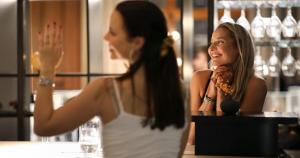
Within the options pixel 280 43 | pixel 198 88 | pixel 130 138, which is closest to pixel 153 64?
pixel 130 138

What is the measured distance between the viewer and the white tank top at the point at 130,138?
5.74 ft

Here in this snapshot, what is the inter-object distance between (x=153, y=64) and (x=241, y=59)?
1061 millimetres

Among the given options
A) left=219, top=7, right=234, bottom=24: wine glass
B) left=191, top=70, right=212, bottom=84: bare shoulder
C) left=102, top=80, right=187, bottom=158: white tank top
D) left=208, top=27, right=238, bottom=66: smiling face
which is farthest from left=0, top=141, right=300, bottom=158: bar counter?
left=219, top=7, right=234, bottom=24: wine glass

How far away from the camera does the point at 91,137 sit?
283cm

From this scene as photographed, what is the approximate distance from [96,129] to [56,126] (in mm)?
1075

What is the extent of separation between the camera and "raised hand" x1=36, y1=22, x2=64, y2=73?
6.00 feet

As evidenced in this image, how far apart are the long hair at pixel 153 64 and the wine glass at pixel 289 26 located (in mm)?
2594

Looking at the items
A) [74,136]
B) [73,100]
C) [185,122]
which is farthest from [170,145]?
[74,136]

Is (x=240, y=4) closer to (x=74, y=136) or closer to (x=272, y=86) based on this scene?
(x=272, y=86)

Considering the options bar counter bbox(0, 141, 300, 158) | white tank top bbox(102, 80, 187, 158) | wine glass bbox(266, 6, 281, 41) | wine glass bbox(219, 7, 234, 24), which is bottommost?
bar counter bbox(0, 141, 300, 158)

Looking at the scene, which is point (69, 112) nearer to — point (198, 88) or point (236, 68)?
point (236, 68)

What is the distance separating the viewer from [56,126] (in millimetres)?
1760

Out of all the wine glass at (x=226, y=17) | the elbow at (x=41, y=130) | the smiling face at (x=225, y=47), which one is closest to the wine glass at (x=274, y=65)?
the wine glass at (x=226, y=17)

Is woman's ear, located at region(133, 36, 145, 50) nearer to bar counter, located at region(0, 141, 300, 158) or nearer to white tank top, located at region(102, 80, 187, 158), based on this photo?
white tank top, located at region(102, 80, 187, 158)
